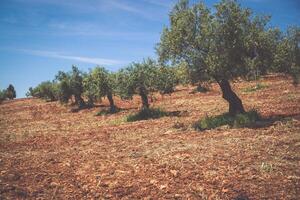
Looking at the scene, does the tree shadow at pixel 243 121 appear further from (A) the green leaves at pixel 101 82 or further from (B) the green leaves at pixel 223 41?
(A) the green leaves at pixel 101 82

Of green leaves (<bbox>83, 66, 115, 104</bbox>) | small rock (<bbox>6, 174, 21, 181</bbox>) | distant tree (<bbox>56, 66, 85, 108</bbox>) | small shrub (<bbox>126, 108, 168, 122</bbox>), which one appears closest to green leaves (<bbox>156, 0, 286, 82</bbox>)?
small shrub (<bbox>126, 108, 168, 122</bbox>)

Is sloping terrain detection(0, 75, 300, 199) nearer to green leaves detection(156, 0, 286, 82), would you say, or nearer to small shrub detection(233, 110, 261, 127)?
small shrub detection(233, 110, 261, 127)

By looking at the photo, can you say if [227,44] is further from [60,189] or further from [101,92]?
[101,92]

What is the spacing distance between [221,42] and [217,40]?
331 millimetres

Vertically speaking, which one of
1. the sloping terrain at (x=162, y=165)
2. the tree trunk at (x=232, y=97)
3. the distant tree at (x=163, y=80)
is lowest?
the sloping terrain at (x=162, y=165)

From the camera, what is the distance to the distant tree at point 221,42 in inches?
785

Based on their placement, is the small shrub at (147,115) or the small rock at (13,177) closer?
the small rock at (13,177)

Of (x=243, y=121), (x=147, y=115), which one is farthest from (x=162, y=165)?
(x=147, y=115)

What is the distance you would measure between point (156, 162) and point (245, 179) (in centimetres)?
423

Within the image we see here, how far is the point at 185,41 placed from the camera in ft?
69.4

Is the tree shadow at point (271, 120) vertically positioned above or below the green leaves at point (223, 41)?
below

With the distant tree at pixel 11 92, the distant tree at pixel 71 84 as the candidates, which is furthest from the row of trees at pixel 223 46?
the distant tree at pixel 11 92

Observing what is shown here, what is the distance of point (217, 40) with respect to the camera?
20.5 metres

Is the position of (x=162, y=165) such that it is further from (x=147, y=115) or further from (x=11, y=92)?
(x=11, y=92)
